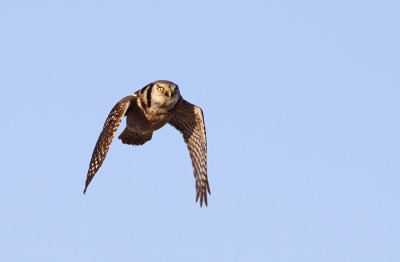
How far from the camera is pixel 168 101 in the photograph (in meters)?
22.8

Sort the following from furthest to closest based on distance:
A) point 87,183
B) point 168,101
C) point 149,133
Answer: point 149,133 → point 168,101 → point 87,183

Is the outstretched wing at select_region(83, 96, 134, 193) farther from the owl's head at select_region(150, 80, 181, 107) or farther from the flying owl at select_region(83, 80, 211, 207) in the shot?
the owl's head at select_region(150, 80, 181, 107)

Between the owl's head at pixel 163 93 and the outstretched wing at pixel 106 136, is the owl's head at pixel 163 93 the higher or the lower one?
the higher one

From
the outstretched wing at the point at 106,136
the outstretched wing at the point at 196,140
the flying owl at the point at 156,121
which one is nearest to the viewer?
the outstretched wing at the point at 106,136

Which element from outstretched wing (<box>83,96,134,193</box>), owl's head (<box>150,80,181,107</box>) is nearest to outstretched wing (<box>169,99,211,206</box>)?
owl's head (<box>150,80,181,107</box>)

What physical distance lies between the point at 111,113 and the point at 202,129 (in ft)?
11.2

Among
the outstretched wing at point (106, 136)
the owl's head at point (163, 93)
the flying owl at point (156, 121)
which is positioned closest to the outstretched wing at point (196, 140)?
the flying owl at point (156, 121)

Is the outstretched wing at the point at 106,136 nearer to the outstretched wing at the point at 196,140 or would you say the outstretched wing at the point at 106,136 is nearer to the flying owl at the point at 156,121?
the flying owl at the point at 156,121

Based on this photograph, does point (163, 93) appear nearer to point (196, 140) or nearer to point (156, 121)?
point (156, 121)

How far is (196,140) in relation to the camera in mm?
25219

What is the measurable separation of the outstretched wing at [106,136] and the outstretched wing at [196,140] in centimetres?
258

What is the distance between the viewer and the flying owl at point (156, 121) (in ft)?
72.6

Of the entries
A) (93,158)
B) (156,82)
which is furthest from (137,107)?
(93,158)

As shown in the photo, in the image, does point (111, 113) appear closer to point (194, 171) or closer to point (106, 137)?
point (106, 137)
